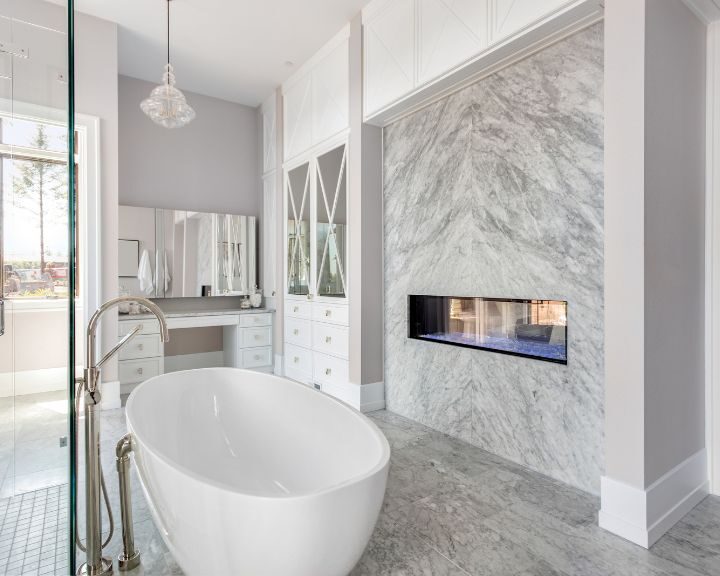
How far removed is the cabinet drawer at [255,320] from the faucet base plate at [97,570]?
3036 mm

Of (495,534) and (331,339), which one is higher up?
(331,339)

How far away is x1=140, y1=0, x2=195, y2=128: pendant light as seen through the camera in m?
2.72

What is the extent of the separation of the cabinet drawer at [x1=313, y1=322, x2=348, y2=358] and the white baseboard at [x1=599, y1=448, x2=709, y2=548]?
2.12 m

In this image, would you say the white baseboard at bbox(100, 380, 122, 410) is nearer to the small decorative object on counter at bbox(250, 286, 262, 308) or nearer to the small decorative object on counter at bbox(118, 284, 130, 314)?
the small decorative object on counter at bbox(118, 284, 130, 314)

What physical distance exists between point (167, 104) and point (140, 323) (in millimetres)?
1954

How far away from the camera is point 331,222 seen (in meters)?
3.69

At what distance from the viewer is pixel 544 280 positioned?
2.23 metres

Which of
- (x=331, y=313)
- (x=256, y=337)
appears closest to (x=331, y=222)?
(x=331, y=313)

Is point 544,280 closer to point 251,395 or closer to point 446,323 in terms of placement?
point 446,323

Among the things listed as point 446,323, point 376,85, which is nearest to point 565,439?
point 446,323

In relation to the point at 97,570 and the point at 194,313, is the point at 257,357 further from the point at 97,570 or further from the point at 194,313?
the point at 97,570

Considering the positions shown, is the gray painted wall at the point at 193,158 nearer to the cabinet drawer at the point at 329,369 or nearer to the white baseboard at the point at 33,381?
the cabinet drawer at the point at 329,369

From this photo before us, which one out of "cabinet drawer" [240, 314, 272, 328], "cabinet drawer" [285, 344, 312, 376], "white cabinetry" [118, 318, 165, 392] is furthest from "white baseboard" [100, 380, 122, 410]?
"cabinet drawer" [285, 344, 312, 376]

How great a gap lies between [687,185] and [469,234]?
1.08 meters
